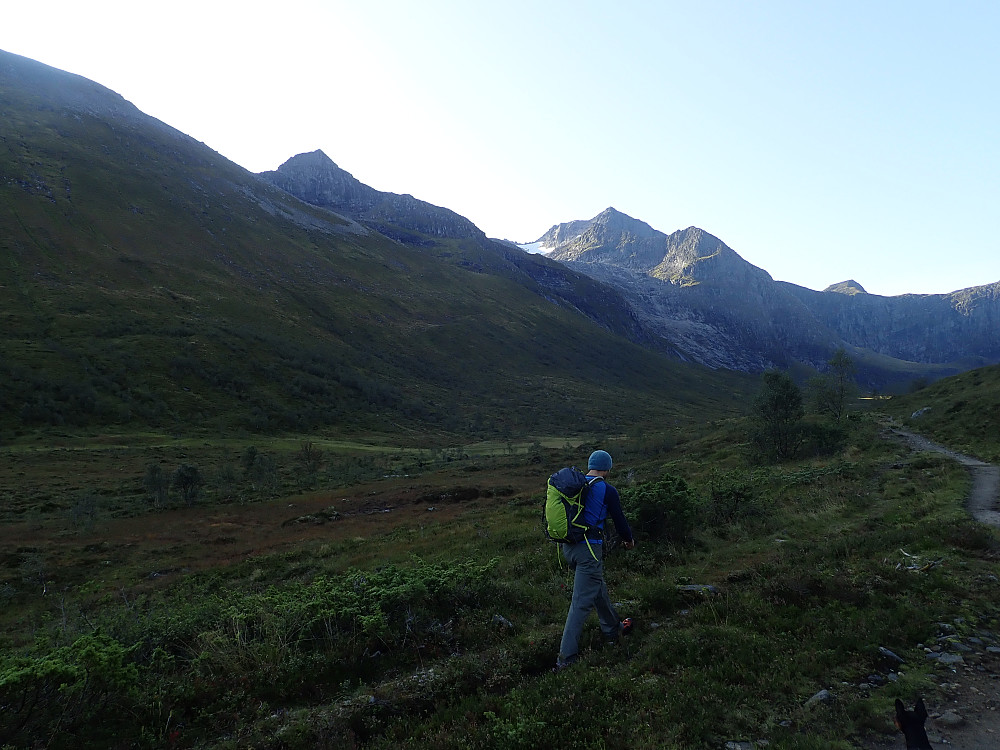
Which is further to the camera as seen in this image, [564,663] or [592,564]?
[592,564]

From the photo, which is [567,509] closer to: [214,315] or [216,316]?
[216,316]

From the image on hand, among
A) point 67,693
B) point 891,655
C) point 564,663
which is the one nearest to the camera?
point 67,693

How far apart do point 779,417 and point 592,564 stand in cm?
3161

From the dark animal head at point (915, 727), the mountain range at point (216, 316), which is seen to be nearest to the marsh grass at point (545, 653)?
the dark animal head at point (915, 727)

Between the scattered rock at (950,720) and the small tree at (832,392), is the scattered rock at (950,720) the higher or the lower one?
the lower one

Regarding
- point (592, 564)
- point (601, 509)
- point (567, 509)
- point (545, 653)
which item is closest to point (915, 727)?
point (592, 564)

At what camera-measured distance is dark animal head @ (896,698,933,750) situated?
4.00 meters

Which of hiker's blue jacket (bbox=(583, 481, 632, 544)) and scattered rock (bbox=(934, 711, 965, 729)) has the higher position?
hiker's blue jacket (bbox=(583, 481, 632, 544))

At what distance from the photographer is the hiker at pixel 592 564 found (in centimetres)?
655

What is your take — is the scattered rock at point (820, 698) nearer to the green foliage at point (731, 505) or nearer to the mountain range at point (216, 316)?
the green foliage at point (731, 505)

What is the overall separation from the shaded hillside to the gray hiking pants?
257 feet

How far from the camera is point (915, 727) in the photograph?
13.3 feet

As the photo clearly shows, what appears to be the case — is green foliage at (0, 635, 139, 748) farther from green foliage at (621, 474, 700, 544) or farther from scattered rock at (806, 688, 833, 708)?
green foliage at (621, 474, 700, 544)

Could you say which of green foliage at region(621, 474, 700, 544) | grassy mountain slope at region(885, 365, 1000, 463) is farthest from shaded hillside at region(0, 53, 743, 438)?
green foliage at region(621, 474, 700, 544)
